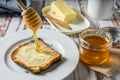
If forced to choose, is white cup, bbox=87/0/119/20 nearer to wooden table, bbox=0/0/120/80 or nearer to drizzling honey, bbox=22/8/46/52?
wooden table, bbox=0/0/120/80

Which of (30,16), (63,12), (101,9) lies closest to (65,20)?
(63,12)

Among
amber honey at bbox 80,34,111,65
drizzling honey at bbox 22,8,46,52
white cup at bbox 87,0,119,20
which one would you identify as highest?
drizzling honey at bbox 22,8,46,52

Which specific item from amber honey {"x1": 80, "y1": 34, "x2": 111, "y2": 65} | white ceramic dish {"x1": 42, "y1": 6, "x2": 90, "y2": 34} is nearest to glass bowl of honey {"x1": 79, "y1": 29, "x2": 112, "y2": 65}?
amber honey {"x1": 80, "y1": 34, "x2": 111, "y2": 65}

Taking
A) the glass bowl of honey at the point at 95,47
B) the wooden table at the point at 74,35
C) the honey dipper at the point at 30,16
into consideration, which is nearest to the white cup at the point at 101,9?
the wooden table at the point at 74,35

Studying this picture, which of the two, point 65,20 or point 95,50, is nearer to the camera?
point 95,50

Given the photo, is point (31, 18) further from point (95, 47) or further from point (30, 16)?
point (95, 47)

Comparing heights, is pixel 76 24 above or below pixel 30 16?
below

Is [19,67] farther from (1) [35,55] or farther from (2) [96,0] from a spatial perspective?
(2) [96,0]

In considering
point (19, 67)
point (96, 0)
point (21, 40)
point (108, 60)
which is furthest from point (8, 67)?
point (96, 0)
